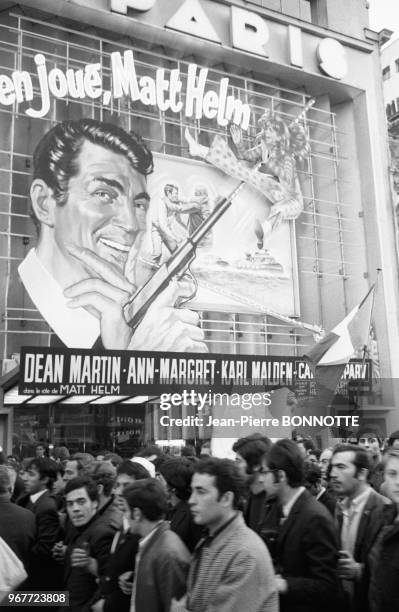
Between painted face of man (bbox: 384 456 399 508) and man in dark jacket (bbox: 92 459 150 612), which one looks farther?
man in dark jacket (bbox: 92 459 150 612)

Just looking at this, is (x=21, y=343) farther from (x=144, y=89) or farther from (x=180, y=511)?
(x=180, y=511)

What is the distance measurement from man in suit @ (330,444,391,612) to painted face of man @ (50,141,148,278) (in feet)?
53.2

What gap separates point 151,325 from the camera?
20391 mm

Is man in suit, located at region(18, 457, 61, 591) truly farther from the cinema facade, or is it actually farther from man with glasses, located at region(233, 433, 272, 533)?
the cinema facade

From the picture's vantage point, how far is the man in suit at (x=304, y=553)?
337cm

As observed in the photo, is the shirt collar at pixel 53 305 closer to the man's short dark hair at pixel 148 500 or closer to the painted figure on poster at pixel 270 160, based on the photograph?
the painted figure on poster at pixel 270 160

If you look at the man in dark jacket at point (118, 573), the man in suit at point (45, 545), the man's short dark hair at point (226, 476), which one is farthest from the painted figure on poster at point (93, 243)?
the man's short dark hair at point (226, 476)

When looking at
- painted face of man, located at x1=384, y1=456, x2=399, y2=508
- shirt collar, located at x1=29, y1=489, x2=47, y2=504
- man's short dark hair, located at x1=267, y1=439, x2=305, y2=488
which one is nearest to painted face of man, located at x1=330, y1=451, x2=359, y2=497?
man's short dark hair, located at x1=267, y1=439, x2=305, y2=488

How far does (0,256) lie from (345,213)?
14.0 m

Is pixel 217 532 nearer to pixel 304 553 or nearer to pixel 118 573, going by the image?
pixel 304 553

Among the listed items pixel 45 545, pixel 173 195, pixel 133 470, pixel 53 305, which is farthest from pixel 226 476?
pixel 173 195

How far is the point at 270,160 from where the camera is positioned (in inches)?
955

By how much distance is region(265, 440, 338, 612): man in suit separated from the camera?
3371mm

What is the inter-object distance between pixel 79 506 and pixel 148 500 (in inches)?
48.4
